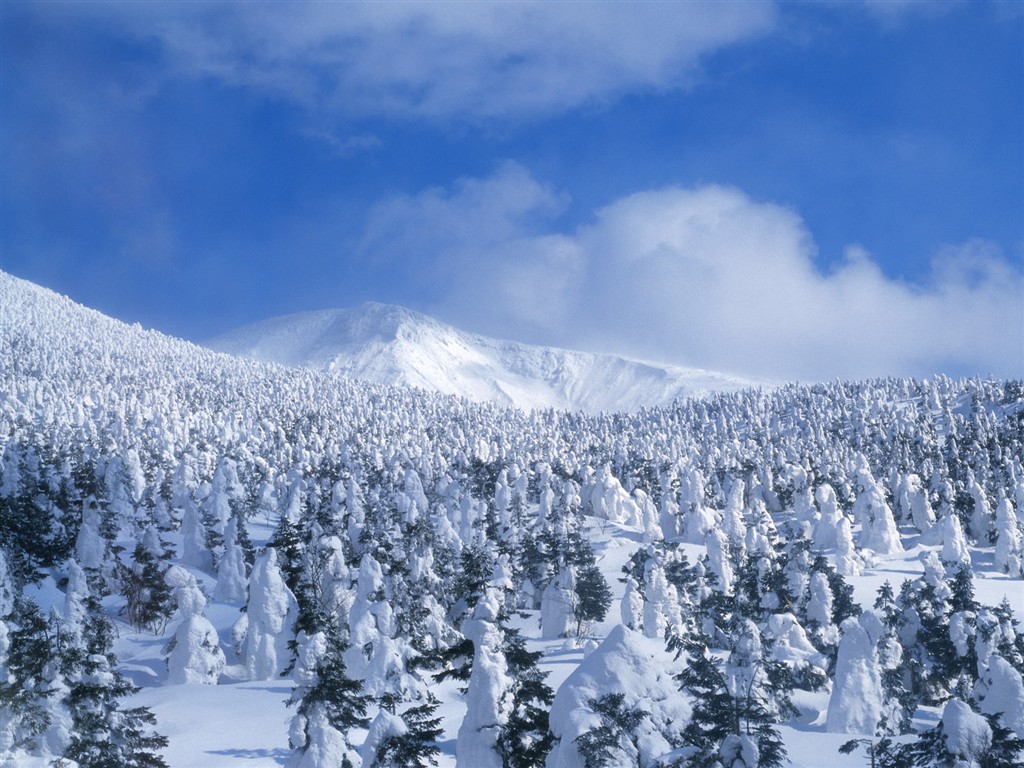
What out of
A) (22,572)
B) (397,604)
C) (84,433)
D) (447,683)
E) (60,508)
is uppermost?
(84,433)

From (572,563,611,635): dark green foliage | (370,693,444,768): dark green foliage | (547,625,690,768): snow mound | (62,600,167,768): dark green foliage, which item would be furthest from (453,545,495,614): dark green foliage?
(572,563,611,635): dark green foliage

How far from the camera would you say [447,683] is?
5644 cm

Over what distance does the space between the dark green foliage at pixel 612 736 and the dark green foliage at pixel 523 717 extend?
204 cm

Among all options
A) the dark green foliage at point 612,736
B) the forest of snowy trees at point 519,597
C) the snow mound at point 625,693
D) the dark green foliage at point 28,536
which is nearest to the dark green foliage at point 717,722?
the forest of snowy trees at point 519,597

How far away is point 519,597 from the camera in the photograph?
297ft

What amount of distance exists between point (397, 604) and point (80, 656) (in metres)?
38.3

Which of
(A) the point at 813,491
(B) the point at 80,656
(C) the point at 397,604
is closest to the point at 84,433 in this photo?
(C) the point at 397,604

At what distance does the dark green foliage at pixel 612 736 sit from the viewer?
16891mm

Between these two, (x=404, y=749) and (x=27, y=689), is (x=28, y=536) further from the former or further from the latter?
(x=404, y=749)

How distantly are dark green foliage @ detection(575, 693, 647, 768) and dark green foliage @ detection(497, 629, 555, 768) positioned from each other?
204cm

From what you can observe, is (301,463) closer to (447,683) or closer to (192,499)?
(192,499)

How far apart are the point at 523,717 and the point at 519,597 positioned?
72.0 meters

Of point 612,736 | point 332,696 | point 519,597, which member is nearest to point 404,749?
point 332,696

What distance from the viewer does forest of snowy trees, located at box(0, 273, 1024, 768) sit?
67.6 feet
